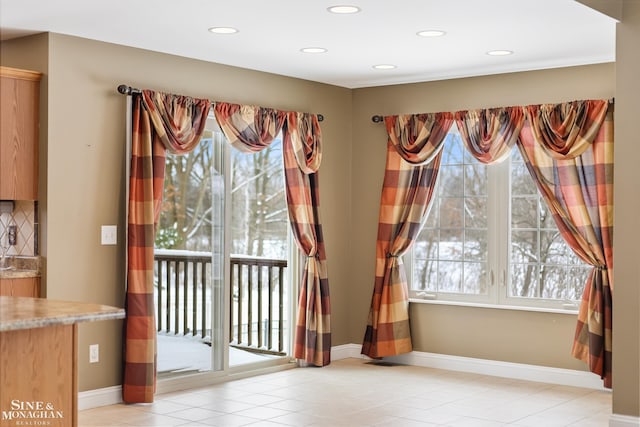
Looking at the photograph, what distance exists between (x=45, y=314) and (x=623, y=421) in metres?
3.31

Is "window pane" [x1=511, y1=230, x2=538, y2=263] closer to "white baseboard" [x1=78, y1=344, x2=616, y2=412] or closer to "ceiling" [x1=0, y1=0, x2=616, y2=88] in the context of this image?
"white baseboard" [x1=78, y1=344, x2=616, y2=412]

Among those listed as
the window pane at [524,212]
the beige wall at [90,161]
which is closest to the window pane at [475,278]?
the window pane at [524,212]

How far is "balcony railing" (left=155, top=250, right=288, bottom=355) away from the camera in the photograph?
602cm

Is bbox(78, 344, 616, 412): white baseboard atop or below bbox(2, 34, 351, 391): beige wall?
below

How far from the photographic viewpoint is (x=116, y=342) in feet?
18.4

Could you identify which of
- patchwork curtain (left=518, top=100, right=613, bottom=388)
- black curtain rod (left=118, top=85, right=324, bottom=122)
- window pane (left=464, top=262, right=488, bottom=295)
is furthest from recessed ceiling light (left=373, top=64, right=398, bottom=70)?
black curtain rod (left=118, top=85, right=324, bottom=122)

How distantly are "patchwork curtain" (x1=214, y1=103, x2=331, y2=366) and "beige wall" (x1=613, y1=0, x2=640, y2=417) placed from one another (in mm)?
2686

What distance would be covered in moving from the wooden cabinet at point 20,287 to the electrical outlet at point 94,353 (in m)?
0.51

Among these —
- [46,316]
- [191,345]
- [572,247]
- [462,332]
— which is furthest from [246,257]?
[46,316]

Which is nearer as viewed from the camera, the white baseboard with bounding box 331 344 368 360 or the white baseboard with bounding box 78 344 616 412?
the white baseboard with bounding box 78 344 616 412

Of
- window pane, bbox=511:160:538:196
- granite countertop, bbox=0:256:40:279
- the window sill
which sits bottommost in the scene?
the window sill

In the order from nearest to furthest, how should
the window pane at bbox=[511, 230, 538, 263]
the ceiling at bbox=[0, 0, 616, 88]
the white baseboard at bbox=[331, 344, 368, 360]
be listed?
the ceiling at bbox=[0, 0, 616, 88] → the window pane at bbox=[511, 230, 538, 263] → the white baseboard at bbox=[331, 344, 368, 360]

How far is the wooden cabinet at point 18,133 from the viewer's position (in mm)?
5109

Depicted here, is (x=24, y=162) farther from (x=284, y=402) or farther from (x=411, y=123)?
(x=411, y=123)
